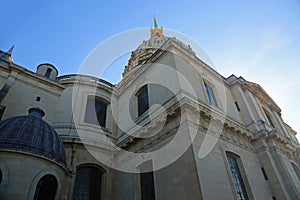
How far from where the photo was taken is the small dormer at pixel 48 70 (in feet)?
49.0

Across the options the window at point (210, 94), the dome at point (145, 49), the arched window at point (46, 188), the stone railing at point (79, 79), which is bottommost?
the arched window at point (46, 188)

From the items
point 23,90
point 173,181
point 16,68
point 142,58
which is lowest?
point 173,181

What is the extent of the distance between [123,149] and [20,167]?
234 inches

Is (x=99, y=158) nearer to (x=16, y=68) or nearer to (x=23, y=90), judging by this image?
(x=23, y=90)

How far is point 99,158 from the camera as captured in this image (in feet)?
40.6

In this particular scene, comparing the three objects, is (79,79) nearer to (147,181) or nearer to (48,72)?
(48,72)

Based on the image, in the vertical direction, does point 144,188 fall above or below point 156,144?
below

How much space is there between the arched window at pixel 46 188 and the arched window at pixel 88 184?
3177mm

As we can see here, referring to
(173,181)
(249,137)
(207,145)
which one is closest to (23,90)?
(173,181)

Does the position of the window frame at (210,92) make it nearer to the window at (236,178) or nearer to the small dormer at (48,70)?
the window at (236,178)

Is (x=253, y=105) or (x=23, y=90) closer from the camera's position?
(x=23, y=90)

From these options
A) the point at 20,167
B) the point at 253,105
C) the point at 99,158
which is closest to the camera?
the point at 20,167

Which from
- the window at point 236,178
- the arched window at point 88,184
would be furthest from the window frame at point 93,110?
the window at point 236,178

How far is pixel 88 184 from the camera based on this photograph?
38.4 feet
